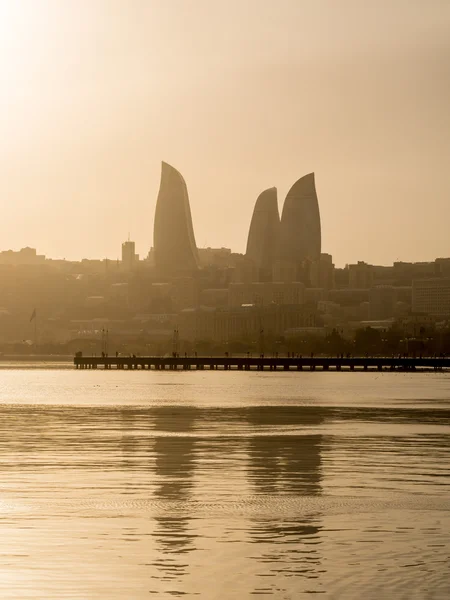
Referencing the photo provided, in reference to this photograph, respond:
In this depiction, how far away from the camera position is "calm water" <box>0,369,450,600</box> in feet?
84.0

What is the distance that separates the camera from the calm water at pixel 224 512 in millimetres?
25594

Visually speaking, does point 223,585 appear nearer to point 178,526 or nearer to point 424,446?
point 178,526

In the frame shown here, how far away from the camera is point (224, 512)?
113 feet

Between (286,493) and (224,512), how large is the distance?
169 inches

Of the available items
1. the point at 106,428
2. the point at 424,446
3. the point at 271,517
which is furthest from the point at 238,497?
the point at 106,428

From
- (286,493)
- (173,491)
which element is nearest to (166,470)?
(173,491)

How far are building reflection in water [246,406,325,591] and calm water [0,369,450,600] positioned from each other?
0.21 ft

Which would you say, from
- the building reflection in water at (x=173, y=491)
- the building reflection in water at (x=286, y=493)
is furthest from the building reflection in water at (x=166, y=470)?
the building reflection in water at (x=286, y=493)

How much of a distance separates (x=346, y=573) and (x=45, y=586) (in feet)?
18.5

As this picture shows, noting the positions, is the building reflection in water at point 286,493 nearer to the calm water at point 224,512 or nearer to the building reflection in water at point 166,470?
the calm water at point 224,512

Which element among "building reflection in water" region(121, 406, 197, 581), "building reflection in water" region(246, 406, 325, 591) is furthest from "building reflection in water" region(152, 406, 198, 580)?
"building reflection in water" region(246, 406, 325, 591)

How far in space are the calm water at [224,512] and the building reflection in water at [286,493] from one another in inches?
2.5

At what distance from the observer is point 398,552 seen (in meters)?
28.5

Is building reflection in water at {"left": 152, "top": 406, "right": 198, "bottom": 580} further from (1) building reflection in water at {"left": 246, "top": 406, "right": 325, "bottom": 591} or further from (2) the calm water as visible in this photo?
(1) building reflection in water at {"left": 246, "top": 406, "right": 325, "bottom": 591}
